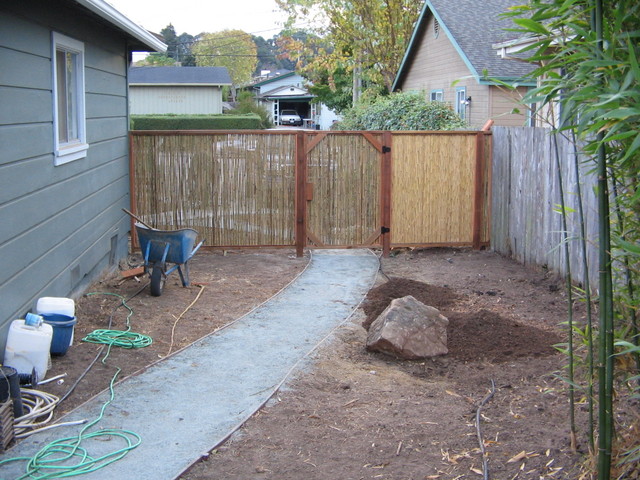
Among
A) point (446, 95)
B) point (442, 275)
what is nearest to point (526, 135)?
point (442, 275)

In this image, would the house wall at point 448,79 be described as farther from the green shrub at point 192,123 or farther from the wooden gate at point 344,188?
the green shrub at point 192,123

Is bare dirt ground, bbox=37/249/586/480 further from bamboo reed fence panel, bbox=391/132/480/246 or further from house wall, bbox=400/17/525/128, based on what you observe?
house wall, bbox=400/17/525/128

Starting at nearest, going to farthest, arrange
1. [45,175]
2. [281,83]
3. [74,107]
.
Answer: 1. [45,175]
2. [74,107]
3. [281,83]

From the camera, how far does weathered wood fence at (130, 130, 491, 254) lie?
10180 millimetres

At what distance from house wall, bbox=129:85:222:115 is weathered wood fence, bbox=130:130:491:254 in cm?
3650

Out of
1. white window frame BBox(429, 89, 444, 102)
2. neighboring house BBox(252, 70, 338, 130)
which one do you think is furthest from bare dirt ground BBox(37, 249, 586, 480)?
neighboring house BBox(252, 70, 338, 130)

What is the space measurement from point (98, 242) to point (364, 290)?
3.16 metres

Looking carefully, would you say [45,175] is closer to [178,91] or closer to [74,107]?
[74,107]

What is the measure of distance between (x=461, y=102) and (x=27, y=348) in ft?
57.1

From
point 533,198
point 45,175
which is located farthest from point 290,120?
point 45,175

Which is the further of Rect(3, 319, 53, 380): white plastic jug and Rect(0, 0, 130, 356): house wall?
Rect(0, 0, 130, 356): house wall

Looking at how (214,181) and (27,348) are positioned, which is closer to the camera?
(27,348)

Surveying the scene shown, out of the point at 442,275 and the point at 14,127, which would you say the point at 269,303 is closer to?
the point at 442,275

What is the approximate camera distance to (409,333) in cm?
603
